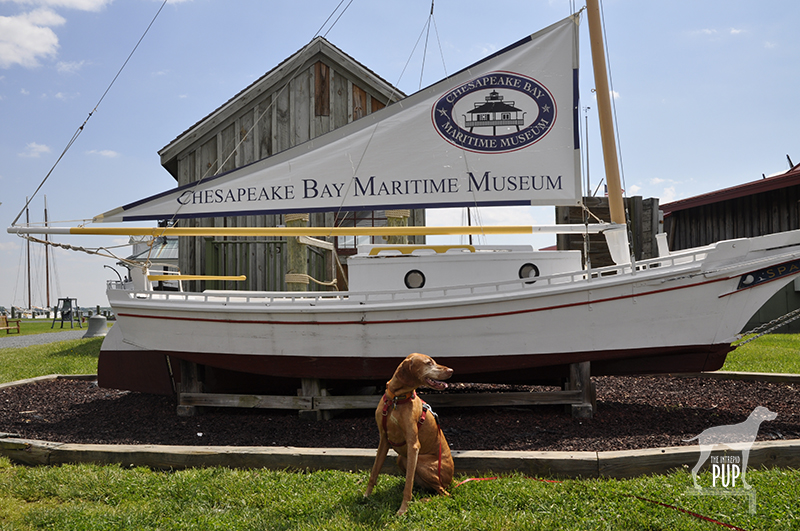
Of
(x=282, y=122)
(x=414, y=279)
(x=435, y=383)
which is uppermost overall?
(x=282, y=122)

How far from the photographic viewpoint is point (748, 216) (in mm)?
14078

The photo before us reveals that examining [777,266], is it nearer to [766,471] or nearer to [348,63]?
[766,471]

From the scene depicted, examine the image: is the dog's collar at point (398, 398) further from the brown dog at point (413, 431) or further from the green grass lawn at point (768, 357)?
the green grass lawn at point (768, 357)

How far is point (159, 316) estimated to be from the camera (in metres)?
6.12

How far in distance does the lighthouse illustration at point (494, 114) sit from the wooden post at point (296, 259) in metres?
2.63

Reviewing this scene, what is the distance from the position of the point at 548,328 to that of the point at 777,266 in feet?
7.47

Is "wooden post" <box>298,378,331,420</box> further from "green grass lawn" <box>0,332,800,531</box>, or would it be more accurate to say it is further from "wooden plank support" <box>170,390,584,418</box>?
"green grass lawn" <box>0,332,800,531</box>

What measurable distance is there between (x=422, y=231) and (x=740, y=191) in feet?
38.8

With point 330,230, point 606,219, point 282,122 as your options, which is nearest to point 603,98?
point 606,219

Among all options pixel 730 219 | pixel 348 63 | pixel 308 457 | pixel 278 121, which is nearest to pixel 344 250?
pixel 278 121

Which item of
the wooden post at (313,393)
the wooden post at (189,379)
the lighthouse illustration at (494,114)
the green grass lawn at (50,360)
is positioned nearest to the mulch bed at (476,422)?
the wooden post at (313,393)

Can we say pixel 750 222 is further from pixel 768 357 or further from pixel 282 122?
pixel 282 122

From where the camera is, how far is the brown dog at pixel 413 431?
3.24m

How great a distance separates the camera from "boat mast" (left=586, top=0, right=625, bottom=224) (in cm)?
620
